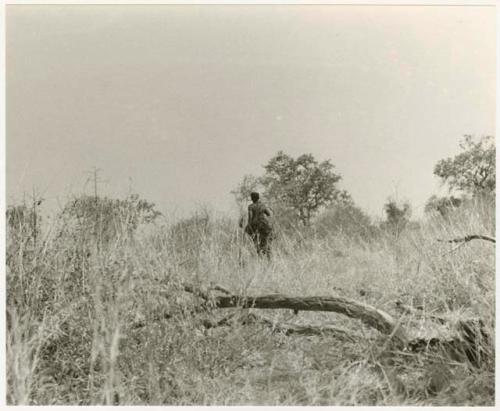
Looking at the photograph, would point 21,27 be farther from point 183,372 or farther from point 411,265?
point 411,265

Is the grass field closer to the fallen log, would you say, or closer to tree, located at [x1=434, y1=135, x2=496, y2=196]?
the fallen log

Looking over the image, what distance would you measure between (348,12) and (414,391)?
2.61 m

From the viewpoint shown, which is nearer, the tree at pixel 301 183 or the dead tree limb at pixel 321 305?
the dead tree limb at pixel 321 305

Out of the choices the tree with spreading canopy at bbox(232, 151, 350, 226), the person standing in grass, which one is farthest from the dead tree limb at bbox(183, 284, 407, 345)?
the tree with spreading canopy at bbox(232, 151, 350, 226)

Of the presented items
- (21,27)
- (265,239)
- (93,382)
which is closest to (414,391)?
(93,382)

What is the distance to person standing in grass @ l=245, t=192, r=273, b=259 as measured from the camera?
802 centimetres

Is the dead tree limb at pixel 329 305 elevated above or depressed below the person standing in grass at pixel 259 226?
below

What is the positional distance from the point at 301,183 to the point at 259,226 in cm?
748

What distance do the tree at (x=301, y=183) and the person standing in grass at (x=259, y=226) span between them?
6410mm

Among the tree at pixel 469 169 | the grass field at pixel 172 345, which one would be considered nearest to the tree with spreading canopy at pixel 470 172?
the tree at pixel 469 169

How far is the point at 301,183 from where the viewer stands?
15391mm

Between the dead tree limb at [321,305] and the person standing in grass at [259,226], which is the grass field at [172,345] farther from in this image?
the person standing in grass at [259,226]

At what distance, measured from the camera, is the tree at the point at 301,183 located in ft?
49.0

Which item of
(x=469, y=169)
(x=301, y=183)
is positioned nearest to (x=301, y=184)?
(x=301, y=183)
